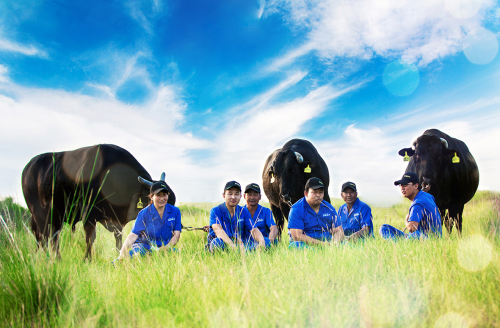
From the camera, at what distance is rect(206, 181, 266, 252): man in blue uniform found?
4845 millimetres

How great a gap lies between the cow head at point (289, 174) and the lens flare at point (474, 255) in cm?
425

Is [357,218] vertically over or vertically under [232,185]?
under

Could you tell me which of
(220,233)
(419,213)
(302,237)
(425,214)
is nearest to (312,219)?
(302,237)

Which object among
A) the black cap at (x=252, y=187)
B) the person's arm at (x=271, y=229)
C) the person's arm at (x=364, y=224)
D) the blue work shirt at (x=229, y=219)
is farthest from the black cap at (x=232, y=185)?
the person's arm at (x=364, y=224)

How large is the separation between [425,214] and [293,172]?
365cm

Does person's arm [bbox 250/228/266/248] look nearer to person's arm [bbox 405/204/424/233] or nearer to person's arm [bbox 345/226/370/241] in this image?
person's arm [bbox 345/226/370/241]

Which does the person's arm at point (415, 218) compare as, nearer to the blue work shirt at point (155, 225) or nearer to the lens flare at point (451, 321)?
the lens flare at point (451, 321)

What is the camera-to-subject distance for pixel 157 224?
5.05 metres

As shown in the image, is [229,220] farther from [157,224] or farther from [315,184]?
[315,184]

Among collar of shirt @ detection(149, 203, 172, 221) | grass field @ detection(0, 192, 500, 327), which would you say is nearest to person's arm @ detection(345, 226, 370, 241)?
grass field @ detection(0, 192, 500, 327)

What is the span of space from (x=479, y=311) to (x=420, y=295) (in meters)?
0.37

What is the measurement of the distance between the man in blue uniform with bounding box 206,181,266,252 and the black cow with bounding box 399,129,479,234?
15.1ft

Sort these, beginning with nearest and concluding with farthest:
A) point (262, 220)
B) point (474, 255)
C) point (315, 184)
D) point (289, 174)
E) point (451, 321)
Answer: point (451, 321), point (474, 255), point (315, 184), point (262, 220), point (289, 174)

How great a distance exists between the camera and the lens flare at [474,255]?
3000mm
